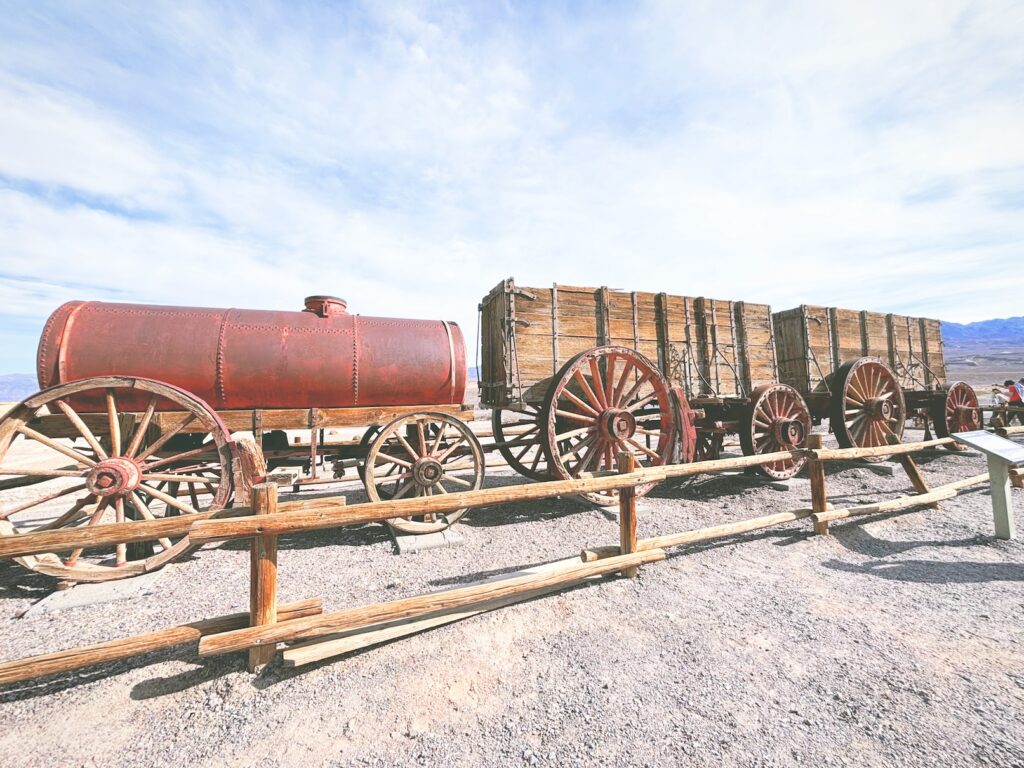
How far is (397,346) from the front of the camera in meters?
5.30

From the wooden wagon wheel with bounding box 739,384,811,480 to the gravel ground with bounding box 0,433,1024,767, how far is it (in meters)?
2.71

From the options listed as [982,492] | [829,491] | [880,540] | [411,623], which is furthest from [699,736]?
[982,492]

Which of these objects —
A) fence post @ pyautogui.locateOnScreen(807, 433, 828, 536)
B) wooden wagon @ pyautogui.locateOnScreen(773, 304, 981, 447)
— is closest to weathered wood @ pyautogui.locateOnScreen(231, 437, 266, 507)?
fence post @ pyautogui.locateOnScreen(807, 433, 828, 536)

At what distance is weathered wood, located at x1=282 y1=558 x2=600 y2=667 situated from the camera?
9.05ft

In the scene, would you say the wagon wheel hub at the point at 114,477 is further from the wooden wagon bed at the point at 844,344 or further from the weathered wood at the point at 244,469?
the wooden wagon bed at the point at 844,344

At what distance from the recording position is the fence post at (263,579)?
8.96 feet

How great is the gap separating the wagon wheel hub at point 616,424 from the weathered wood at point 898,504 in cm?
240

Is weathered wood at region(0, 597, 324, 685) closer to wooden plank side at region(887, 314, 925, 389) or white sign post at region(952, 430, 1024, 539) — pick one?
white sign post at region(952, 430, 1024, 539)

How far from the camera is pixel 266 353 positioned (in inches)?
189

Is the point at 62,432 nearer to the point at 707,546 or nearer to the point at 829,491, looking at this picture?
the point at 707,546

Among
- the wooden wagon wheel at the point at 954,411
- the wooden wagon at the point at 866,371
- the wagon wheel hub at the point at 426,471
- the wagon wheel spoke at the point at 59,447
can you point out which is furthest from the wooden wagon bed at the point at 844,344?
the wagon wheel spoke at the point at 59,447

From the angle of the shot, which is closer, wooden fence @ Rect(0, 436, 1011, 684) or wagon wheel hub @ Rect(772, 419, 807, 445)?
wooden fence @ Rect(0, 436, 1011, 684)

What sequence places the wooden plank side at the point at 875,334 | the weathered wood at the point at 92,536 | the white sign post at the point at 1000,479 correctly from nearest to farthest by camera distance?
1. the weathered wood at the point at 92,536
2. the white sign post at the point at 1000,479
3. the wooden plank side at the point at 875,334

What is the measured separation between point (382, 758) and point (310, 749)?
1.31 feet
